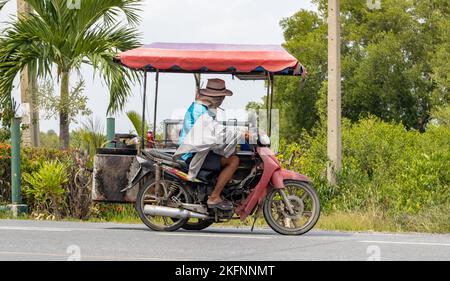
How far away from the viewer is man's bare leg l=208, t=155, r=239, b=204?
12.3m

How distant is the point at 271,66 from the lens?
12.4 meters

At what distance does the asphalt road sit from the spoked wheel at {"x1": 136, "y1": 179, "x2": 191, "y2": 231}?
16cm

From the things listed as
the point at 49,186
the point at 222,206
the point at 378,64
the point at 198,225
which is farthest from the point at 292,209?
the point at 378,64

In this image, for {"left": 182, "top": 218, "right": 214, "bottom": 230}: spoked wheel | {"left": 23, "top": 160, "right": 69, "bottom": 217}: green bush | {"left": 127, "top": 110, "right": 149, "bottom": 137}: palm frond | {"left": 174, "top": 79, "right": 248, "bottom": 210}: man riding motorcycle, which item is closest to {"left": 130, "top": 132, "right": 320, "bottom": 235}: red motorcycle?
{"left": 174, "top": 79, "right": 248, "bottom": 210}: man riding motorcycle

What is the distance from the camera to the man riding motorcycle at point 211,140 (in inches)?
480

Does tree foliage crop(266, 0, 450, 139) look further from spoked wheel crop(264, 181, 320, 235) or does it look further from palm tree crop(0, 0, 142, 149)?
spoked wheel crop(264, 181, 320, 235)

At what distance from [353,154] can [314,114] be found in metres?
39.0

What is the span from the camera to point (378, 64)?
187 ft

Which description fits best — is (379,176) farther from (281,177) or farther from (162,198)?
(162,198)

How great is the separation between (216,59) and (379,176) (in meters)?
6.27

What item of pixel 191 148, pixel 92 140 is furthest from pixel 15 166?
pixel 191 148

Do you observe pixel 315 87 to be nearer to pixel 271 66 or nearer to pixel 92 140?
pixel 92 140

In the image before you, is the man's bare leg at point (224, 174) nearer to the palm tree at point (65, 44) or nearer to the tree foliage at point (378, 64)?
the palm tree at point (65, 44)

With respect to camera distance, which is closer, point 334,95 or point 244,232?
point 244,232
